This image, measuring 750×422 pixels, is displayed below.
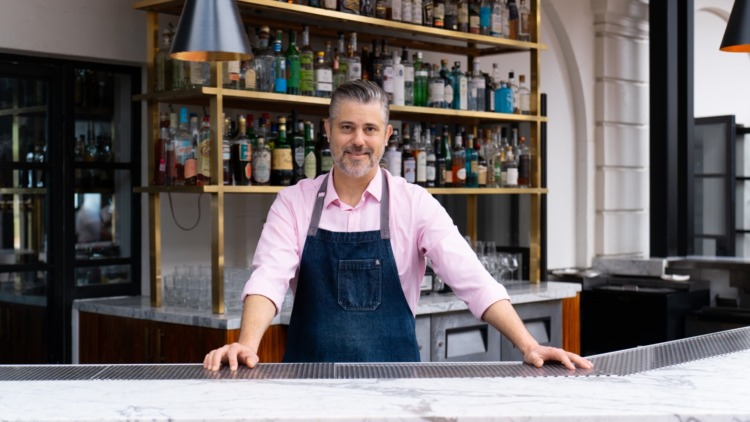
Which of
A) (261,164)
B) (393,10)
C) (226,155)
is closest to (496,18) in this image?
(393,10)

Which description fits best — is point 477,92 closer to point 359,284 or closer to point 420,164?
point 420,164

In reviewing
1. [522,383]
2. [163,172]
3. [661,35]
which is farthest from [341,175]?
[661,35]

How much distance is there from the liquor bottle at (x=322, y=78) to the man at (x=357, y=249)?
1443 mm

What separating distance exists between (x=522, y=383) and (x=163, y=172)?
2.48m

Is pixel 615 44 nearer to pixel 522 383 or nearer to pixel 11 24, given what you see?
pixel 11 24

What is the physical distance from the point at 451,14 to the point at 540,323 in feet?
5.05

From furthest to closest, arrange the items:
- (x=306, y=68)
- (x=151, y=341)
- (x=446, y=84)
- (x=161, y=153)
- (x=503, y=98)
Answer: (x=503, y=98) → (x=446, y=84) → (x=306, y=68) → (x=161, y=153) → (x=151, y=341)

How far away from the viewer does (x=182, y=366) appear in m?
2.22

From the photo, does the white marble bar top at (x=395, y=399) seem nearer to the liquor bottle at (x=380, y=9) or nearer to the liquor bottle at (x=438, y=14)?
the liquor bottle at (x=380, y=9)

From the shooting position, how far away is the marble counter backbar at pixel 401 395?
65.4 inches

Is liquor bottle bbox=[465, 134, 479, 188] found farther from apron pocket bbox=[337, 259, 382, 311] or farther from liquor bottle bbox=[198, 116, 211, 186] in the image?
apron pocket bbox=[337, 259, 382, 311]

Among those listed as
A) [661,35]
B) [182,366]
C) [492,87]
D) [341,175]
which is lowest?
[182,366]

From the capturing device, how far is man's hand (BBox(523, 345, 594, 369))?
2.16 meters

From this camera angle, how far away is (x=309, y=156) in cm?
430
